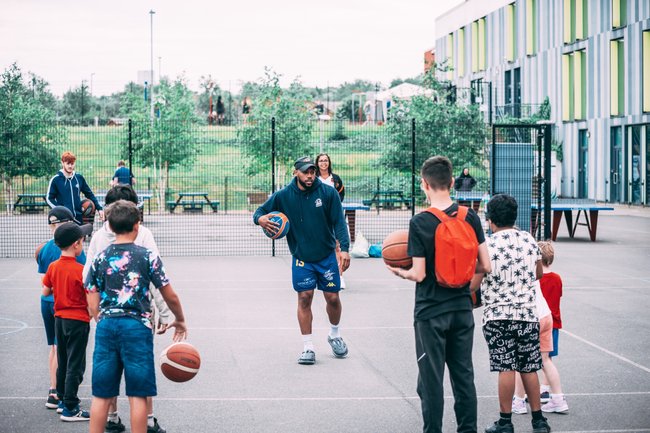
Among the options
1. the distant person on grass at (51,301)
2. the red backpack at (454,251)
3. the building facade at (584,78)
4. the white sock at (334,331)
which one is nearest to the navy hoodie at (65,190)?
the white sock at (334,331)

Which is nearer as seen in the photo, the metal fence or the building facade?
the metal fence

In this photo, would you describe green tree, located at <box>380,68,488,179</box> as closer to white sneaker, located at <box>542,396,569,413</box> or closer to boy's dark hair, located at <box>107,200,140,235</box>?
white sneaker, located at <box>542,396,569,413</box>

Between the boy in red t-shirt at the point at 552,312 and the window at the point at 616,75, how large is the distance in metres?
33.6

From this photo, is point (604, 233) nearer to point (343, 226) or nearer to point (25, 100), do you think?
point (343, 226)

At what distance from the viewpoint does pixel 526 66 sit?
156 feet

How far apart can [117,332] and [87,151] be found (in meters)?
17.7

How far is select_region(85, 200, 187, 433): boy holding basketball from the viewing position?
208 inches

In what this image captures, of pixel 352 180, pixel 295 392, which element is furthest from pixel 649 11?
pixel 295 392

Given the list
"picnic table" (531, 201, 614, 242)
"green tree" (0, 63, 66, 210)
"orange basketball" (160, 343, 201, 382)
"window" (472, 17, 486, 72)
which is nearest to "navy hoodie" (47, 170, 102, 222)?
"green tree" (0, 63, 66, 210)

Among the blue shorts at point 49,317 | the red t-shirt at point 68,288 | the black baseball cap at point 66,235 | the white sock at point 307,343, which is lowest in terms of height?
the white sock at point 307,343

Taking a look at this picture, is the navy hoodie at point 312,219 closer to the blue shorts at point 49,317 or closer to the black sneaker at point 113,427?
the blue shorts at point 49,317

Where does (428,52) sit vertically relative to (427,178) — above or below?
above

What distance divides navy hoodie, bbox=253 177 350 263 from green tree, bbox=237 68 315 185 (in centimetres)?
1028

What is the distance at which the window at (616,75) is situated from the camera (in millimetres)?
38156
